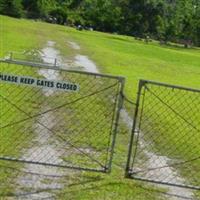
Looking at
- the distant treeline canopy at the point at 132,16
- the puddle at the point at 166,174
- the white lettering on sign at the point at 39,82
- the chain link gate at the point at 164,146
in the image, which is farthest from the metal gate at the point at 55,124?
the distant treeline canopy at the point at 132,16

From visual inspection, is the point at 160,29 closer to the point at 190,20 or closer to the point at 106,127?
the point at 190,20

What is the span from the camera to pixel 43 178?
9.47m

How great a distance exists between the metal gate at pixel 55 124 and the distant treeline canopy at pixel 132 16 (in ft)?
287

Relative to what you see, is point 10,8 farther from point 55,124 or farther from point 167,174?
point 167,174

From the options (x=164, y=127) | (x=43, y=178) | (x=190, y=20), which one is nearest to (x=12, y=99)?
(x=164, y=127)

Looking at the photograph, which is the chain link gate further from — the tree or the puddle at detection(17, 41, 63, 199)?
the tree

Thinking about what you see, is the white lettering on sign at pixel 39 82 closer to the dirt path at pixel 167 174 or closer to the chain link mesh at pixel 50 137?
the chain link mesh at pixel 50 137

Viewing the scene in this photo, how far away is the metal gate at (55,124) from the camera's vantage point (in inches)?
379

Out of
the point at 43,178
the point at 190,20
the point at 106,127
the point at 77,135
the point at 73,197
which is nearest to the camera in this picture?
the point at 73,197

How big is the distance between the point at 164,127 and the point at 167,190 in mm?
5769

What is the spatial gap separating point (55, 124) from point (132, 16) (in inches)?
3823

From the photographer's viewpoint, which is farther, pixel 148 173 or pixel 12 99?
pixel 12 99

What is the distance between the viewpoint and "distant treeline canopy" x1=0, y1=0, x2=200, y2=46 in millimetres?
104188

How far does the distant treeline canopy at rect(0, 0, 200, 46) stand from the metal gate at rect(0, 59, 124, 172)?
8742 cm
